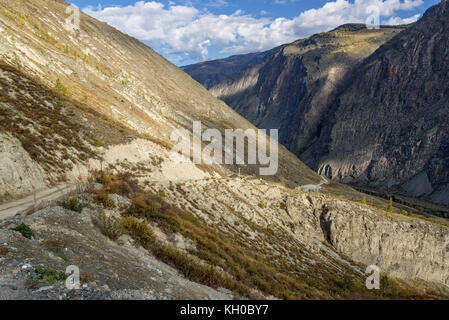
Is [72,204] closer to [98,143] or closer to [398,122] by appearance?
[98,143]

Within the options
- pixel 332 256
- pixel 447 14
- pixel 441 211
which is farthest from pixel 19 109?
pixel 447 14

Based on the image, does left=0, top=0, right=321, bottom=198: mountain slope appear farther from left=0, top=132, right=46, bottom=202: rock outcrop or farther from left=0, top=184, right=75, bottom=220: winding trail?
left=0, top=184, right=75, bottom=220: winding trail

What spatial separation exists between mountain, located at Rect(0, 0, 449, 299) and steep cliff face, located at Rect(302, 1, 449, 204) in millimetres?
120853

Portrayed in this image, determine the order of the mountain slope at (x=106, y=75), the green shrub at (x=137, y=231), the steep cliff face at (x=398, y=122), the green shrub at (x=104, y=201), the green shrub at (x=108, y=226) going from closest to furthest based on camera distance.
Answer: the green shrub at (x=108, y=226), the green shrub at (x=137, y=231), the green shrub at (x=104, y=201), the mountain slope at (x=106, y=75), the steep cliff face at (x=398, y=122)

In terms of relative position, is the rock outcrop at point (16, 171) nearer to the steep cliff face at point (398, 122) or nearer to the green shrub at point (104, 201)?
the green shrub at point (104, 201)

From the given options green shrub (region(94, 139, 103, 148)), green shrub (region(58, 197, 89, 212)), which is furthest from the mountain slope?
green shrub (region(58, 197, 89, 212))

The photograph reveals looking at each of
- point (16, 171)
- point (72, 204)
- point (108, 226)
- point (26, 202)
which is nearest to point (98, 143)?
point (16, 171)

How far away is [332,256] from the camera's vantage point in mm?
29781

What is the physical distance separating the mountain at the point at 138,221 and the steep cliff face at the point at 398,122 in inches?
4758

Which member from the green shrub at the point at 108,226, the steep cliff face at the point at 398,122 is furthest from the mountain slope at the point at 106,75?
the steep cliff face at the point at 398,122

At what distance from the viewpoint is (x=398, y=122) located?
155m

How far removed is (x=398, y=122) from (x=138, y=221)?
18284 cm

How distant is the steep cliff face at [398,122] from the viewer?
13550 centimetres
